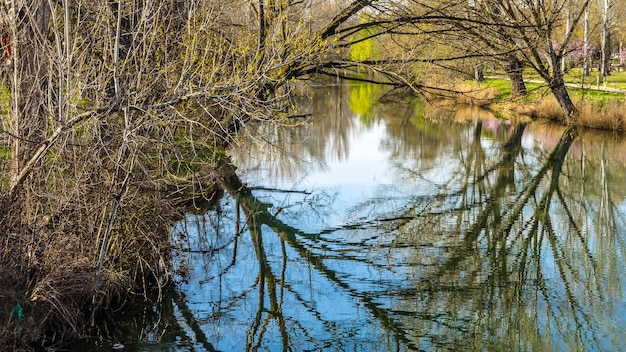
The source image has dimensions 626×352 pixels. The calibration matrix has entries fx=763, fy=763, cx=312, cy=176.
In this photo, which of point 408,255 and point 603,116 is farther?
point 603,116

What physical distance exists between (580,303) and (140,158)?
4.77 meters

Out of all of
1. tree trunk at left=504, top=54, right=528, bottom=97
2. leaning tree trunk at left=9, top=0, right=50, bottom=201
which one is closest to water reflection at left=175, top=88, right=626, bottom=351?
tree trunk at left=504, top=54, right=528, bottom=97

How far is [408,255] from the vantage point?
9766 millimetres

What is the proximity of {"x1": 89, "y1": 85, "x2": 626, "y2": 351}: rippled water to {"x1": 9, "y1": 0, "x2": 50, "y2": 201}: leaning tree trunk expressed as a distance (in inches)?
72.0

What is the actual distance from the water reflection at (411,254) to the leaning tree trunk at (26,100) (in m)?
2.15

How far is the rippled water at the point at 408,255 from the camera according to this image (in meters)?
7.33

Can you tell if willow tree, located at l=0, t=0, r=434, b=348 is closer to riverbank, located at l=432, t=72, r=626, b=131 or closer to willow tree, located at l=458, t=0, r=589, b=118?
willow tree, located at l=458, t=0, r=589, b=118

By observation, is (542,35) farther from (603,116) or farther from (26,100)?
(26,100)

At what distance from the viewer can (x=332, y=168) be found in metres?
16.6

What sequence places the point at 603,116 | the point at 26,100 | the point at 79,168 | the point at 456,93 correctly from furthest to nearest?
1. the point at 603,116
2. the point at 456,93
3. the point at 79,168
4. the point at 26,100

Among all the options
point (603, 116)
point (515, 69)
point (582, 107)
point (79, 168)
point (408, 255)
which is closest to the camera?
point (79, 168)

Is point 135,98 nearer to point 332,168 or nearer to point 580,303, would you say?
point 580,303

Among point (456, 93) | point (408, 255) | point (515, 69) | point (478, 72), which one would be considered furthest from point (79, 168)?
point (478, 72)

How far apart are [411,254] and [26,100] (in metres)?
5.30
